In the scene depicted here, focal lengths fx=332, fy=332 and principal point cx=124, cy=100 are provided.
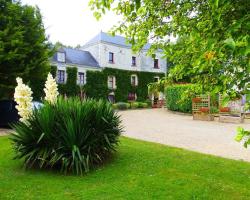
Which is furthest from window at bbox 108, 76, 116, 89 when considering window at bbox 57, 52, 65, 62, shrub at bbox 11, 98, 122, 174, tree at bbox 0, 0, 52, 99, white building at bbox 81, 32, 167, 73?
shrub at bbox 11, 98, 122, 174

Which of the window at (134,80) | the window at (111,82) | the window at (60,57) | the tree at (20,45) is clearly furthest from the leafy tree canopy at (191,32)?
the window at (134,80)

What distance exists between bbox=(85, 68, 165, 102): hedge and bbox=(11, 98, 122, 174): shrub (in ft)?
95.1

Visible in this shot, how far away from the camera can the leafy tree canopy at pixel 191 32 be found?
2662 mm

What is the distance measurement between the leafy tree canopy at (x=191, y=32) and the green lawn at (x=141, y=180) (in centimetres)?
254

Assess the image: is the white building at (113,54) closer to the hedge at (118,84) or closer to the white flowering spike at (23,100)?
the hedge at (118,84)

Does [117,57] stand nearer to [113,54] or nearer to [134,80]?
[113,54]

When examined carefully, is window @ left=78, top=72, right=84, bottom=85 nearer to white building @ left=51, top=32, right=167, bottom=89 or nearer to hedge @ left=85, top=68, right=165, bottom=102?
white building @ left=51, top=32, right=167, bottom=89

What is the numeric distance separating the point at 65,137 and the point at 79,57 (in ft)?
109

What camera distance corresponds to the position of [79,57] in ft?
129

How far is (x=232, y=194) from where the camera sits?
5.52 meters

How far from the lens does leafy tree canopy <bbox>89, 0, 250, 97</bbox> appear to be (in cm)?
266

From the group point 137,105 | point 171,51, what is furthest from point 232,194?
point 137,105

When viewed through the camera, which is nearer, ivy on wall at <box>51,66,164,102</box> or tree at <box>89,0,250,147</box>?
tree at <box>89,0,250,147</box>

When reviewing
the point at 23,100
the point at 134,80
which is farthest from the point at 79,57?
the point at 23,100
